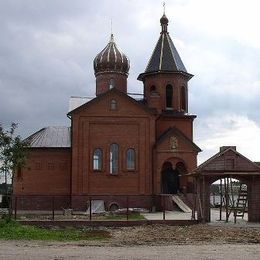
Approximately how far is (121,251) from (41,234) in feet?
21.3

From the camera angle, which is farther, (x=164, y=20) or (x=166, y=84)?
(x=164, y=20)

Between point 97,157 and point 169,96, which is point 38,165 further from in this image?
point 169,96

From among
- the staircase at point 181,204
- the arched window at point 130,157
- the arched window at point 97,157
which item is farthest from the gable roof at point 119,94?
the staircase at point 181,204

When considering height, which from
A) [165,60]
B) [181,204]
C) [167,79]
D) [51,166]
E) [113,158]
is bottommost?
[181,204]

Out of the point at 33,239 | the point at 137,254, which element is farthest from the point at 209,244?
the point at 33,239

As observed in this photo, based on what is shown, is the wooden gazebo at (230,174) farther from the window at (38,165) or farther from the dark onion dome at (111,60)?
the dark onion dome at (111,60)

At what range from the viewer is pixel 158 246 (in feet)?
63.7

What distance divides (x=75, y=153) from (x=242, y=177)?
1561cm

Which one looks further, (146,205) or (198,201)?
(146,205)

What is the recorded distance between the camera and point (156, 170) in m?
41.8

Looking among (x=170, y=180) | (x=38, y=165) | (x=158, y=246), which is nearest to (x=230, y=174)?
(x=158, y=246)

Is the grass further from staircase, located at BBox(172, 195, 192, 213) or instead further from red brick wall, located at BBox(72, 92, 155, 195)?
red brick wall, located at BBox(72, 92, 155, 195)

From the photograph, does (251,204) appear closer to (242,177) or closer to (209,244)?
(242,177)

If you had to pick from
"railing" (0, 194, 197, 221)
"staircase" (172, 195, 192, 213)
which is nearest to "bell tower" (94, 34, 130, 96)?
"railing" (0, 194, 197, 221)
